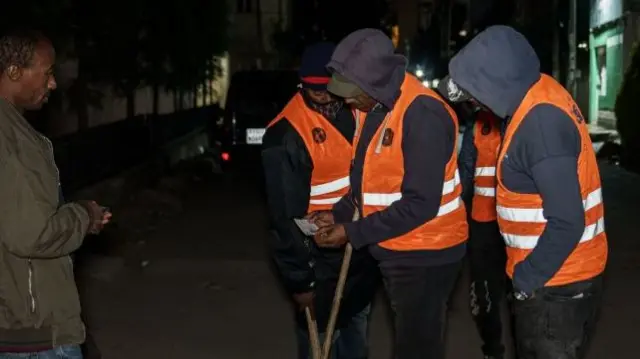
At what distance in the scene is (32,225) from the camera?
3047mm

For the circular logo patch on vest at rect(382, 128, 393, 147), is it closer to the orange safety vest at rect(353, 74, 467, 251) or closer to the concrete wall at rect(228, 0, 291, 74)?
the orange safety vest at rect(353, 74, 467, 251)

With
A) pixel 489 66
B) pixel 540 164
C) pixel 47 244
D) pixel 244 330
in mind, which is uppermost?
pixel 489 66

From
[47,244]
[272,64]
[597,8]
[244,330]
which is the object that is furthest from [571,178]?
[272,64]

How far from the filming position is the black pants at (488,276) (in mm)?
5367

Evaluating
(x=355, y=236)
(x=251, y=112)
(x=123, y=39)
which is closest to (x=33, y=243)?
(x=355, y=236)

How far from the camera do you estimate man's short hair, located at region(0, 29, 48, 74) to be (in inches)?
127

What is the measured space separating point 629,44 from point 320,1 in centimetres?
3922

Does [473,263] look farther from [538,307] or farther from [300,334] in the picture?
[538,307]

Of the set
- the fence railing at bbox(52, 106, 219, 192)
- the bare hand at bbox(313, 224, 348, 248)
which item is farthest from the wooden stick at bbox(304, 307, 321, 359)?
the fence railing at bbox(52, 106, 219, 192)

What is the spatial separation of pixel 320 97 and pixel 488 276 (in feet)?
5.27

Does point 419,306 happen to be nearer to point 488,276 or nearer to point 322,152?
point 322,152

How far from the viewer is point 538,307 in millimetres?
3400

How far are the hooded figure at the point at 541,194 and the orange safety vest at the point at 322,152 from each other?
1075 millimetres

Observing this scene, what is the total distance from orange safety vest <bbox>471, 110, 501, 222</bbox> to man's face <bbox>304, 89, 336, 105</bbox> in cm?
114
